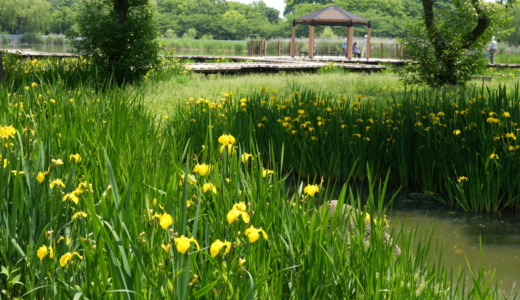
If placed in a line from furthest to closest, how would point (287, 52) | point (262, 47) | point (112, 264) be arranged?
point (287, 52)
point (262, 47)
point (112, 264)

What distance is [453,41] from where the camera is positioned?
505 inches

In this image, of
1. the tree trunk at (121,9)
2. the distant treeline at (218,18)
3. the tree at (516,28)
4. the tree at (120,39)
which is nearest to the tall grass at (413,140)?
the tree at (120,39)

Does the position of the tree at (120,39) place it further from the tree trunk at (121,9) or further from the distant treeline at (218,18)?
the distant treeline at (218,18)

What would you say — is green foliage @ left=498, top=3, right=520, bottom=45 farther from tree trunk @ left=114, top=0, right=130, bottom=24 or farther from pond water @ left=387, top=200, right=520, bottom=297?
pond water @ left=387, top=200, right=520, bottom=297

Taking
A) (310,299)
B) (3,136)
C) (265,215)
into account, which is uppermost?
(3,136)

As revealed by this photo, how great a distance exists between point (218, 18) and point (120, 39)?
Answer: 7514 cm

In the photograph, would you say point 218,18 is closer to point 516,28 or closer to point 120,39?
point 516,28

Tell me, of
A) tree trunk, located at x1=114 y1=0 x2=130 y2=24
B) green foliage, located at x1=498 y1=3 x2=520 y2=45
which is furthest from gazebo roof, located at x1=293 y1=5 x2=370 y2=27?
green foliage, located at x1=498 y1=3 x2=520 y2=45

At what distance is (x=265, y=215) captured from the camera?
2.73 metres

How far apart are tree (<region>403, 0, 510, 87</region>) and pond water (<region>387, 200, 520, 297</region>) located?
735 cm

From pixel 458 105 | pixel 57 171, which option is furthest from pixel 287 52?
pixel 57 171

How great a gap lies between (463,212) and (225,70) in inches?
503

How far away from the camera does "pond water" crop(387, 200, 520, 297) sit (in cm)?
446

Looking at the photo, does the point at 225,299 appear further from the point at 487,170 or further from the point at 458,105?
the point at 458,105
